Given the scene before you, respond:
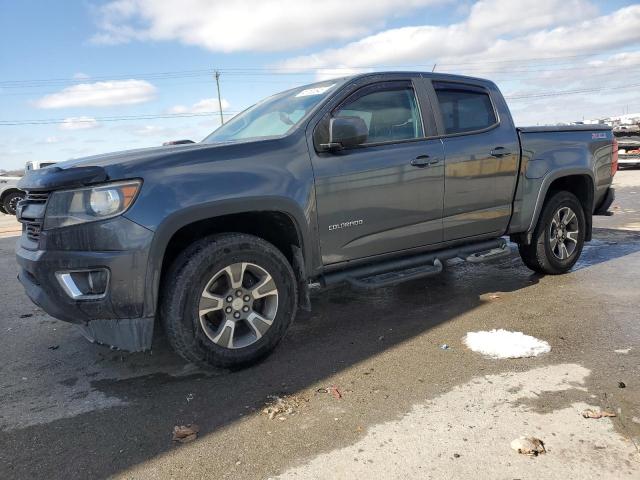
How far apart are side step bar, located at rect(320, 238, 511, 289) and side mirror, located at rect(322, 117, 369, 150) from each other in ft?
3.10

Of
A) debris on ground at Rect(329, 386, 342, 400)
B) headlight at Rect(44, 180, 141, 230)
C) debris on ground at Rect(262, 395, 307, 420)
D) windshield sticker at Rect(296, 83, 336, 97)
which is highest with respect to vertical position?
windshield sticker at Rect(296, 83, 336, 97)

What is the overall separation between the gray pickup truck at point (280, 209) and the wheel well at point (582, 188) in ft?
0.99

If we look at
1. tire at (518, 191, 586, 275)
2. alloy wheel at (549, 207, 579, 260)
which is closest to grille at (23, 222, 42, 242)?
tire at (518, 191, 586, 275)

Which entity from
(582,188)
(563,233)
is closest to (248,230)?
(563,233)

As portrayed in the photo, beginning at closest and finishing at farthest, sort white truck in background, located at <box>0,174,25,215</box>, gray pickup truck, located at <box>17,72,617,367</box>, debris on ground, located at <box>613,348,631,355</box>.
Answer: gray pickup truck, located at <box>17,72,617,367</box> < debris on ground, located at <box>613,348,631,355</box> < white truck in background, located at <box>0,174,25,215</box>

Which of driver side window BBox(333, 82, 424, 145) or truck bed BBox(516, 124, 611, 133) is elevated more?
driver side window BBox(333, 82, 424, 145)

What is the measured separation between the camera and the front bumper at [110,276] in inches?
114

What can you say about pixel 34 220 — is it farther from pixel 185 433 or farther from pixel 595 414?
pixel 595 414

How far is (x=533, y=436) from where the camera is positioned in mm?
2502

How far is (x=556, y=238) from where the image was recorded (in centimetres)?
535

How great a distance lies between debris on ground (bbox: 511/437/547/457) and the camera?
2373 millimetres

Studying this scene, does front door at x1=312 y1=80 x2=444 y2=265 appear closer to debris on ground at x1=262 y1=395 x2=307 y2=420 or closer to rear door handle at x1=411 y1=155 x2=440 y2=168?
rear door handle at x1=411 y1=155 x2=440 y2=168

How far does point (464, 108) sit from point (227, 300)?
278 centimetres

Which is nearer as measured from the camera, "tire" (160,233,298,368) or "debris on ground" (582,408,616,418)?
"debris on ground" (582,408,616,418)
